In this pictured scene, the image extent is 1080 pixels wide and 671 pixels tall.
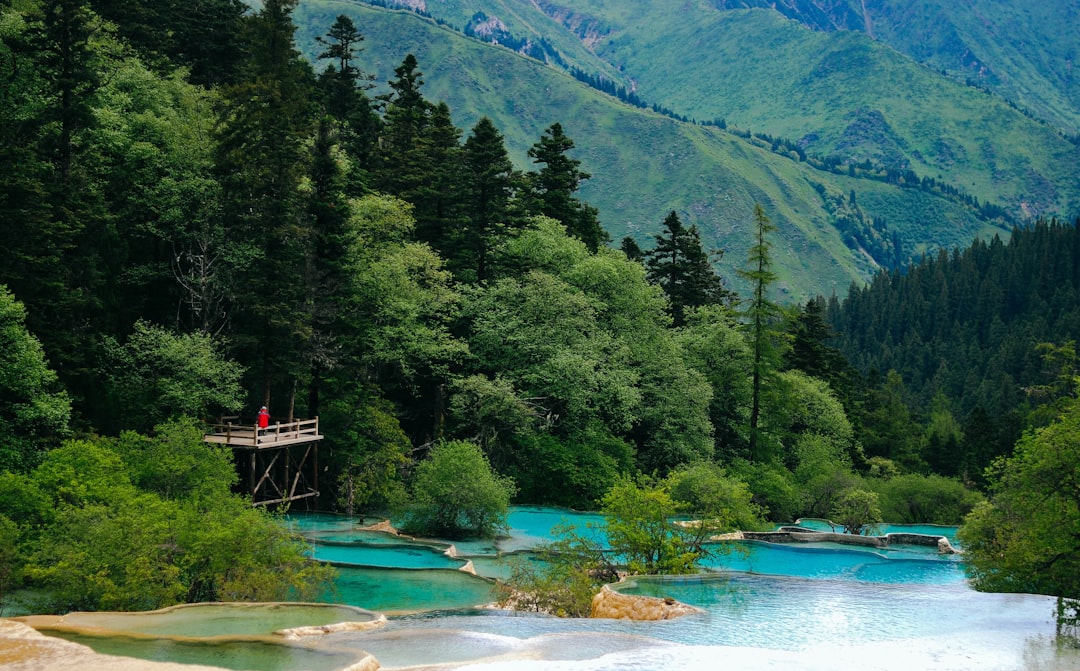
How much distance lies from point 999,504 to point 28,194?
32.2 meters

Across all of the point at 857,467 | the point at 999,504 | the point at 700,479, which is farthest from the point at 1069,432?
the point at 857,467

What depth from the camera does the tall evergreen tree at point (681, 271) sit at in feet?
224

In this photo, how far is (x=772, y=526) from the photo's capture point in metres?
45.5

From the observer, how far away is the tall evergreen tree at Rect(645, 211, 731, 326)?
224ft

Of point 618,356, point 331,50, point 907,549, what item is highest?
point 331,50

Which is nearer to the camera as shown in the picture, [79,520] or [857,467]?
[79,520]

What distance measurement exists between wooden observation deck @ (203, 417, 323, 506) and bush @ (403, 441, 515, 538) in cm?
475

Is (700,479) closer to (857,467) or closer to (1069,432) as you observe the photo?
(1069,432)

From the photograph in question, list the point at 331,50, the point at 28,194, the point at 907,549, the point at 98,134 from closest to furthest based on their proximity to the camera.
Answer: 1. the point at 28,194
2. the point at 98,134
3. the point at 907,549
4. the point at 331,50

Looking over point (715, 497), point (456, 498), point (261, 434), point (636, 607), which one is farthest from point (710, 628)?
point (261, 434)

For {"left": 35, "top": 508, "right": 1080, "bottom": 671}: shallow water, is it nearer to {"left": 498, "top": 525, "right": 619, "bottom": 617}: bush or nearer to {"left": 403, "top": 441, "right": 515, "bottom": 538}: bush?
{"left": 498, "top": 525, "right": 619, "bottom": 617}: bush

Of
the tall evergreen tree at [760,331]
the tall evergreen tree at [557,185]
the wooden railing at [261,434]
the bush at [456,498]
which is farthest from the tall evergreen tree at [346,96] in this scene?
the bush at [456,498]

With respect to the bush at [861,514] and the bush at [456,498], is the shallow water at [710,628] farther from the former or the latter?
the bush at [861,514]

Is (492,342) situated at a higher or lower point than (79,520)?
higher
